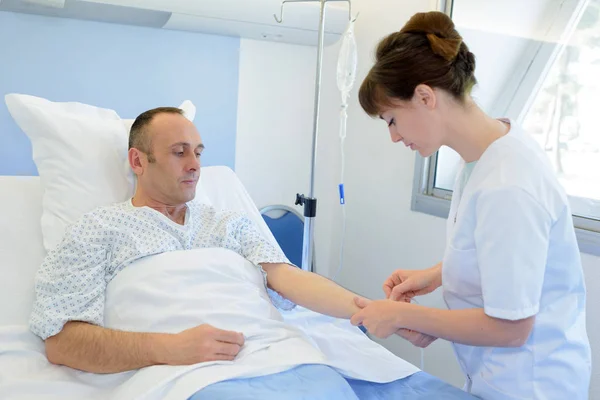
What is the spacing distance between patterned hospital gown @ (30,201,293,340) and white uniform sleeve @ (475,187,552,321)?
670mm

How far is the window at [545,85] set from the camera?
2061 mm

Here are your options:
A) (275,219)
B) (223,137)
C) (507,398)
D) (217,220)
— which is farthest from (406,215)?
(507,398)

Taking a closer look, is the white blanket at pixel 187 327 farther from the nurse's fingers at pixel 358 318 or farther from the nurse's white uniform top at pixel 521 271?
the nurse's white uniform top at pixel 521 271

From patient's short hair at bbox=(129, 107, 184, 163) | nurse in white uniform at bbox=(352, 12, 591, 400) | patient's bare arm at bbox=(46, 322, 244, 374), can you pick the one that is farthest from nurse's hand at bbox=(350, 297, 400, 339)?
patient's short hair at bbox=(129, 107, 184, 163)

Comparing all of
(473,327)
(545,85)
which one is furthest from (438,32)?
(545,85)

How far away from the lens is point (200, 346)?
1277 mm

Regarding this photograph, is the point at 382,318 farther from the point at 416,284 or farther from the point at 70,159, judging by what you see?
the point at 70,159

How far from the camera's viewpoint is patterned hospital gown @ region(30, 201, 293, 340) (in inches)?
53.3

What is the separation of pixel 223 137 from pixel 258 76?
0.33m

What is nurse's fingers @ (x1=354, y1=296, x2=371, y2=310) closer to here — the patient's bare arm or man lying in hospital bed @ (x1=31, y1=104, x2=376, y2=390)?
man lying in hospital bed @ (x1=31, y1=104, x2=376, y2=390)

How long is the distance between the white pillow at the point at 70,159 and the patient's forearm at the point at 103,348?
0.39 meters

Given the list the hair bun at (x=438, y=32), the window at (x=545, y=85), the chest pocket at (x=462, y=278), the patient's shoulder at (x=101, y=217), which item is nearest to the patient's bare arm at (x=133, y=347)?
the patient's shoulder at (x=101, y=217)

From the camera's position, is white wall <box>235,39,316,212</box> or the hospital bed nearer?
the hospital bed

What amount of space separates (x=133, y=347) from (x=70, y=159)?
69cm
